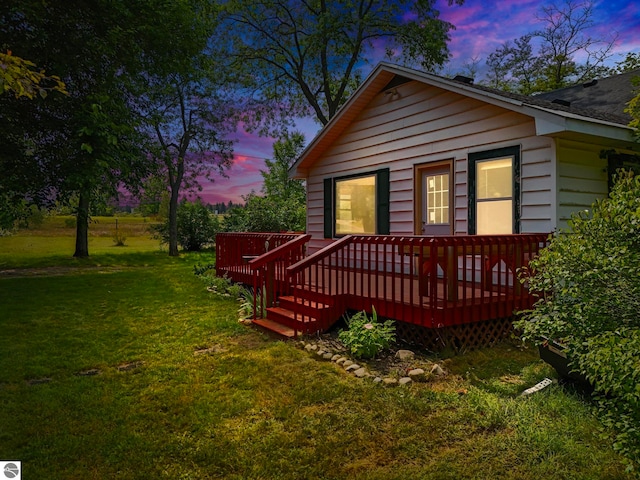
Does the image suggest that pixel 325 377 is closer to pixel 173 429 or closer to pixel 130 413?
pixel 173 429

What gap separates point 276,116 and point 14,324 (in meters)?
17.7

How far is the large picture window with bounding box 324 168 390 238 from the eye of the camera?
830 cm

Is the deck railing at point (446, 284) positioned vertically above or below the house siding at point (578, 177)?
below

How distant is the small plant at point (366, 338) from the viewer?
186 inches

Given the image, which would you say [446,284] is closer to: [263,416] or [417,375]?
[417,375]

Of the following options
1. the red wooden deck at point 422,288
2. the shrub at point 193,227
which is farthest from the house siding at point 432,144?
the shrub at point 193,227

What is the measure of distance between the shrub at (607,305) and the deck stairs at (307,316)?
3100mm

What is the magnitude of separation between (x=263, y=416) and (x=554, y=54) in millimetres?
23528

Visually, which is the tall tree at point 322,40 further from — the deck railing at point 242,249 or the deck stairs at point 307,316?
the deck stairs at point 307,316

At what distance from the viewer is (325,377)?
4211 mm

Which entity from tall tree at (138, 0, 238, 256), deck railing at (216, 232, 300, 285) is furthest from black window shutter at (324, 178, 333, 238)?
tall tree at (138, 0, 238, 256)

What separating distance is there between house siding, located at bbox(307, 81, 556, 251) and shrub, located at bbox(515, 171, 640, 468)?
303 centimetres

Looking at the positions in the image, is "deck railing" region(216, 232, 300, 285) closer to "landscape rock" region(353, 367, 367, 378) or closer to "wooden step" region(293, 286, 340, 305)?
"wooden step" region(293, 286, 340, 305)

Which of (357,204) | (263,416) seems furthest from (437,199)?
(263,416)
